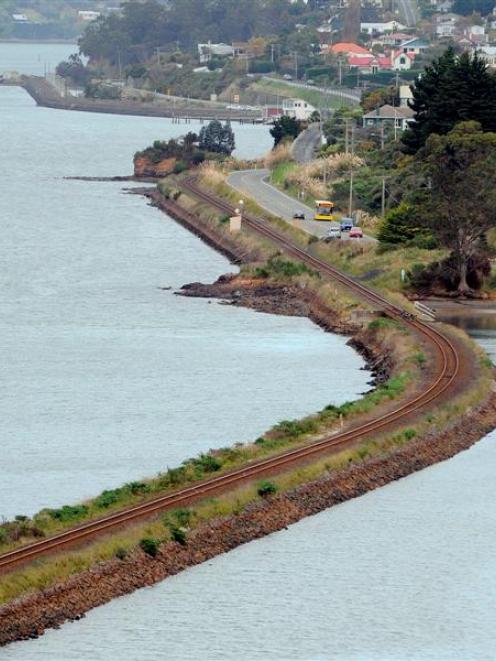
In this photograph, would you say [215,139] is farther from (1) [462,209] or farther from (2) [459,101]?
(1) [462,209]

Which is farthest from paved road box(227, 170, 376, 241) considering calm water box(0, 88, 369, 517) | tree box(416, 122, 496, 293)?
tree box(416, 122, 496, 293)

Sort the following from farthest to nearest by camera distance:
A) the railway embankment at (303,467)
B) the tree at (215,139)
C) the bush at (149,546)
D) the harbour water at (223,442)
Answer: the tree at (215,139) < the bush at (149,546) < the railway embankment at (303,467) < the harbour water at (223,442)

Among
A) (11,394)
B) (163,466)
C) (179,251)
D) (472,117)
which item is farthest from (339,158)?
(163,466)

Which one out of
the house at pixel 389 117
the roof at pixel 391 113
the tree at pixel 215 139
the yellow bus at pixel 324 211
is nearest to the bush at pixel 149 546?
the yellow bus at pixel 324 211

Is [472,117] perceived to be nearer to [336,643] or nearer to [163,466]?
[163,466]

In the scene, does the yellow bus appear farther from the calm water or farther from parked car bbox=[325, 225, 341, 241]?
parked car bbox=[325, 225, 341, 241]

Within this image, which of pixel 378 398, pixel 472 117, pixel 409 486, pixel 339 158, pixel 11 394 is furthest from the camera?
pixel 339 158

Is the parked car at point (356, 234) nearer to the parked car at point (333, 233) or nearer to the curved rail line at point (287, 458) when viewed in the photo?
the parked car at point (333, 233)
